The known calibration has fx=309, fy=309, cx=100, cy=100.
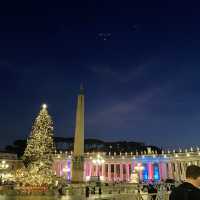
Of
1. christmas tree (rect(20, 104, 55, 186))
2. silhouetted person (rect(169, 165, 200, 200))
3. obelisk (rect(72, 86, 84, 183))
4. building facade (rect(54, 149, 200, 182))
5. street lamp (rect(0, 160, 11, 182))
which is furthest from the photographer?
building facade (rect(54, 149, 200, 182))

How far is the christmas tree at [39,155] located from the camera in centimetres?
4025

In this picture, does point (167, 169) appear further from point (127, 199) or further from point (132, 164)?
point (127, 199)

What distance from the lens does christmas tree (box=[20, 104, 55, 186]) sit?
4025 cm

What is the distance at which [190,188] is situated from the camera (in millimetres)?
4305

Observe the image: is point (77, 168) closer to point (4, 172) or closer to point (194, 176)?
point (194, 176)

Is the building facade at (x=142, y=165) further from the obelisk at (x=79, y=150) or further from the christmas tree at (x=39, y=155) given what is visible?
the christmas tree at (x=39, y=155)

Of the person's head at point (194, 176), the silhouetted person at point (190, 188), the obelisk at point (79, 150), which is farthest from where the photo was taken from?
the obelisk at point (79, 150)

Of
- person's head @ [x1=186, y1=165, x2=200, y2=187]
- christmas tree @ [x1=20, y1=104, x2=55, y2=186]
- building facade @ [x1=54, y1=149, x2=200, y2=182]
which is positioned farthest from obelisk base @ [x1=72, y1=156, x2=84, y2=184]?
building facade @ [x1=54, y1=149, x2=200, y2=182]

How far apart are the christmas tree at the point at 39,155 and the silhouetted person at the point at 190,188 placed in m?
37.5

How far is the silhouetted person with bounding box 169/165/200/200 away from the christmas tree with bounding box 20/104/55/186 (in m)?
37.5

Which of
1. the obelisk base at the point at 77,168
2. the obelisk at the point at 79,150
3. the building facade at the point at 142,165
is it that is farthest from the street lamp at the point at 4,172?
the obelisk at the point at 79,150

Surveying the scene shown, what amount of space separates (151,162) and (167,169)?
6239 mm

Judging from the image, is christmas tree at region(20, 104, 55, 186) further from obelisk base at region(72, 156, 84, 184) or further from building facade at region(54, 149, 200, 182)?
building facade at region(54, 149, 200, 182)

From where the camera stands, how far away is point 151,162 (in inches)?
4390
